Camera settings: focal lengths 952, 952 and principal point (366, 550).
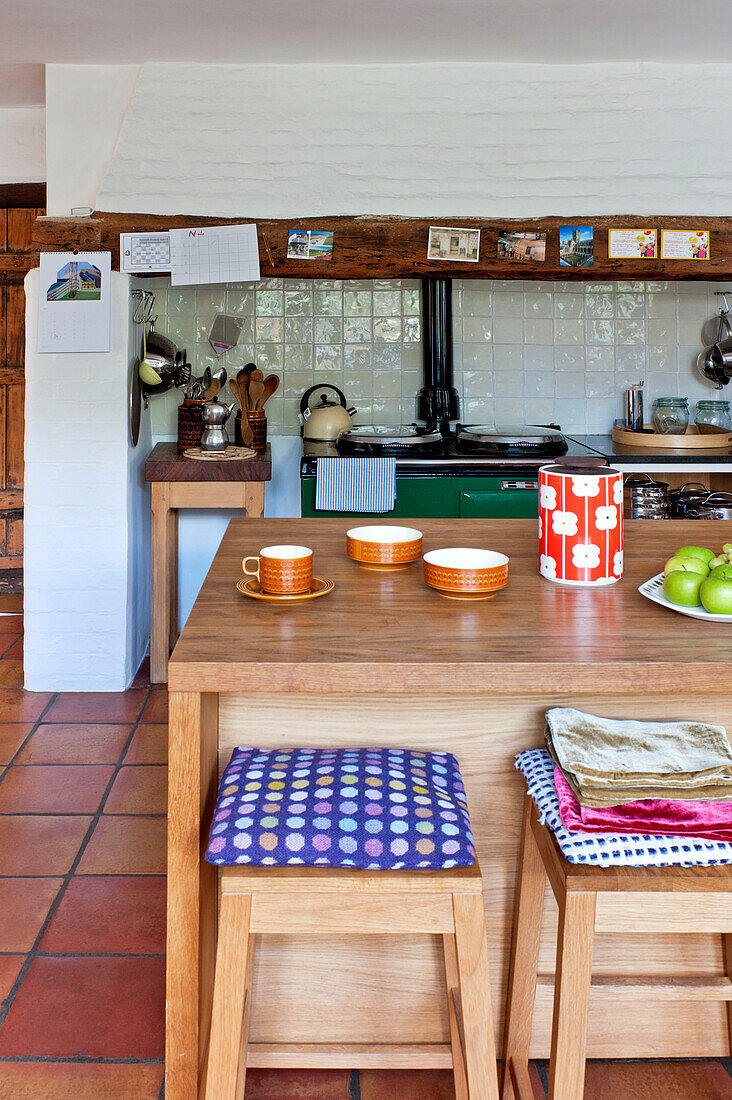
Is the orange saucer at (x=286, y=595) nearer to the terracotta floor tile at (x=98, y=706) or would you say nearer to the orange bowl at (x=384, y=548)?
the orange bowl at (x=384, y=548)

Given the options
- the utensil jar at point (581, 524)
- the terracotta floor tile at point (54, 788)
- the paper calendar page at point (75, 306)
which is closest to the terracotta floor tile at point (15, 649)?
the terracotta floor tile at point (54, 788)

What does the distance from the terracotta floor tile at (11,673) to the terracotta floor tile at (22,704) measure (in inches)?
3.5

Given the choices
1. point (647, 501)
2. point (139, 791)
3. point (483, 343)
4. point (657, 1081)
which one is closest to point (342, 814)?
point (657, 1081)

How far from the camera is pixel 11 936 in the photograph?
7.32 ft

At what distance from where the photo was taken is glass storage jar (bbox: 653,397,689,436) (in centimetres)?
437

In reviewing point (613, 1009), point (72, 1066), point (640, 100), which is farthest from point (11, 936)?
point (640, 100)

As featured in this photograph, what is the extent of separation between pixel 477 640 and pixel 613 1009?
2.86ft

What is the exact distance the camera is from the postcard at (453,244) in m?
3.90

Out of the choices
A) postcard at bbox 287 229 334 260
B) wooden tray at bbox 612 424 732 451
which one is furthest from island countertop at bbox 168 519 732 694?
wooden tray at bbox 612 424 732 451

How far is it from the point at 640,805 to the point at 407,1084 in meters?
0.83

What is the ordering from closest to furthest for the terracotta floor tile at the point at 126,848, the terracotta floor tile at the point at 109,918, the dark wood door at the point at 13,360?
the terracotta floor tile at the point at 109,918, the terracotta floor tile at the point at 126,848, the dark wood door at the point at 13,360

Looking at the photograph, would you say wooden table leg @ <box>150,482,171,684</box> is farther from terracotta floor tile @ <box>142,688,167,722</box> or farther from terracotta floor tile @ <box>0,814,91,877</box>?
terracotta floor tile @ <box>0,814,91,877</box>

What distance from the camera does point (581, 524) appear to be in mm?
1763

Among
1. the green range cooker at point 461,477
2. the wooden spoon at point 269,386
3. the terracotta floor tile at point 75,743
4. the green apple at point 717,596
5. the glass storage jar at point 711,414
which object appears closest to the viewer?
the green apple at point 717,596
